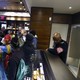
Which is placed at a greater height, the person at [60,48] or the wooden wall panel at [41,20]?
the wooden wall panel at [41,20]

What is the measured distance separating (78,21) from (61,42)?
514cm

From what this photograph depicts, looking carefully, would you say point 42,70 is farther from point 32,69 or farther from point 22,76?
point 22,76

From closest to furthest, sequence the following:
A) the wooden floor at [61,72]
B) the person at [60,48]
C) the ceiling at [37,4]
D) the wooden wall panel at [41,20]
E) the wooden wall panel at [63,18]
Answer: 1. the wooden floor at [61,72]
2. the person at [60,48]
3. the ceiling at [37,4]
4. the wooden wall panel at [41,20]
5. the wooden wall panel at [63,18]

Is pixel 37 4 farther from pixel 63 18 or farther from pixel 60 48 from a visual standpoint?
pixel 60 48

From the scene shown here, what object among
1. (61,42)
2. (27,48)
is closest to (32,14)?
(61,42)

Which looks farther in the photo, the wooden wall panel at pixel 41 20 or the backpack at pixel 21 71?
the wooden wall panel at pixel 41 20

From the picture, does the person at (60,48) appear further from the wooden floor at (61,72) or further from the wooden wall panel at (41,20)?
the wooden wall panel at (41,20)

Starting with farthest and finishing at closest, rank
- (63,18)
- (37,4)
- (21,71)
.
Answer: (63,18) < (37,4) < (21,71)

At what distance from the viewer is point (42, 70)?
1690 mm

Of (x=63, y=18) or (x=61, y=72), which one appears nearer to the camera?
(x=61, y=72)

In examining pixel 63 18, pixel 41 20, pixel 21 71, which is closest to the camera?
pixel 21 71

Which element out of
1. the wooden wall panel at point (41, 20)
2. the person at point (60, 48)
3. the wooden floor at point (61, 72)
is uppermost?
the wooden wall panel at point (41, 20)

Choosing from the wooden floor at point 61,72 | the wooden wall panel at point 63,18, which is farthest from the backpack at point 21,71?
the wooden wall panel at point 63,18

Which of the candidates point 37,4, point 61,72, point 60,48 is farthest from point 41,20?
point 61,72
